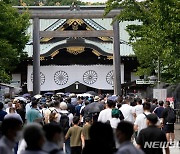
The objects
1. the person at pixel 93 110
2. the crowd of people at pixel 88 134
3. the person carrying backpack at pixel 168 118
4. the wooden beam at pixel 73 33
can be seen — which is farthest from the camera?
the wooden beam at pixel 73 33

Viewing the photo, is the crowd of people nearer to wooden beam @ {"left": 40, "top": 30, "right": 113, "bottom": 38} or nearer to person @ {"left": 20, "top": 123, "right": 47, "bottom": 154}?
person @ {"left": 20, "top": 123, "right": 47, "bottom": 154}

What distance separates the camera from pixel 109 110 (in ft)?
43.1

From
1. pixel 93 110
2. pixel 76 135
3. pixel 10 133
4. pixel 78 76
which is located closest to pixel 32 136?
pixel 10 133

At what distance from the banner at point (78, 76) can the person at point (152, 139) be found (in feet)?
124

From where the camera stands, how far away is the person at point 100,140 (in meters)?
5.66

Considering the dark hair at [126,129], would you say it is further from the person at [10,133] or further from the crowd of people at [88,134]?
the person at [10,133]

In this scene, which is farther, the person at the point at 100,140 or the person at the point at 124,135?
the person at the point at 124,135

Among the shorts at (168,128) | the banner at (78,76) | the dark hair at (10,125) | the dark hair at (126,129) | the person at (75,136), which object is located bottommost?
the shorts at (168,128)

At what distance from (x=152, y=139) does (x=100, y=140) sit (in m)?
2.77

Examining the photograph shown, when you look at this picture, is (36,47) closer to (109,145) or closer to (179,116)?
(179,116)

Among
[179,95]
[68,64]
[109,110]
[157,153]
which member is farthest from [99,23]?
[157,153]

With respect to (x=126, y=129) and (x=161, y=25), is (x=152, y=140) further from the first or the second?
(x=161, y=25)

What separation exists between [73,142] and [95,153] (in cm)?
616

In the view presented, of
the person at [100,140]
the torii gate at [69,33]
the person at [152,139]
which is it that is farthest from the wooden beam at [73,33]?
the person at [100,140]
